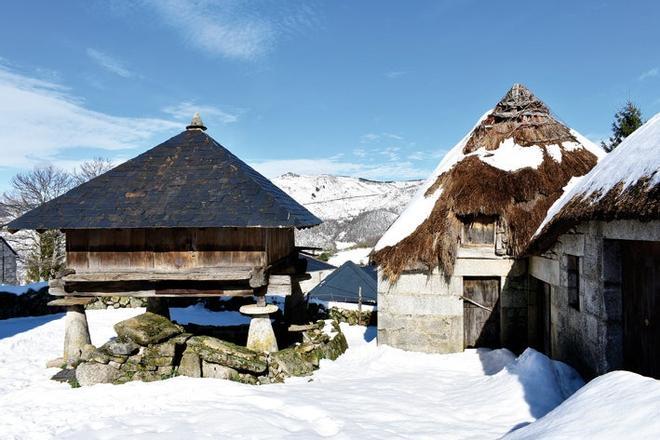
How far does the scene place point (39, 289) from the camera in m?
16.7

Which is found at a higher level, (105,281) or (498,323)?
(105,281)

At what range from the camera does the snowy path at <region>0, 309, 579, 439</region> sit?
224 inches

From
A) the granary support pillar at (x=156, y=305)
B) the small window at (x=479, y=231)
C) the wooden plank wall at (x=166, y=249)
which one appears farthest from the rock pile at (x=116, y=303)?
the small window at (x=479, y=231)

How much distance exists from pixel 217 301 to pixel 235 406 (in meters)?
10.5

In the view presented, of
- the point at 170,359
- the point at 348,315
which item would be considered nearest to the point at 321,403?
the point at 170,359

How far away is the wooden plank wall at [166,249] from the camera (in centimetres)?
924

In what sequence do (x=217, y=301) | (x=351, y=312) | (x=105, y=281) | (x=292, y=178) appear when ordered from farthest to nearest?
(x=292, y=178)
(x=217, y=301)
(x=351, y=312)
(x=105, y=281)

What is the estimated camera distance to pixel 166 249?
9.34 metres

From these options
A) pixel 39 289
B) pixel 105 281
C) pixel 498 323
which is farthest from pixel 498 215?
pixel 39 289

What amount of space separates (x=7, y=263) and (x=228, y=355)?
2966 cm

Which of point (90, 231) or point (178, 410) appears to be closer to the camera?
point (178, 410)

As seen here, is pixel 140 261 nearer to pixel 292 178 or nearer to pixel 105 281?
pixel 105 281

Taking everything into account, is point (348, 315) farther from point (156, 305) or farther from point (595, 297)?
point (595, 297)

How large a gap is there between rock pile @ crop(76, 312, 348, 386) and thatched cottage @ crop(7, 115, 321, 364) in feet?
2.57
